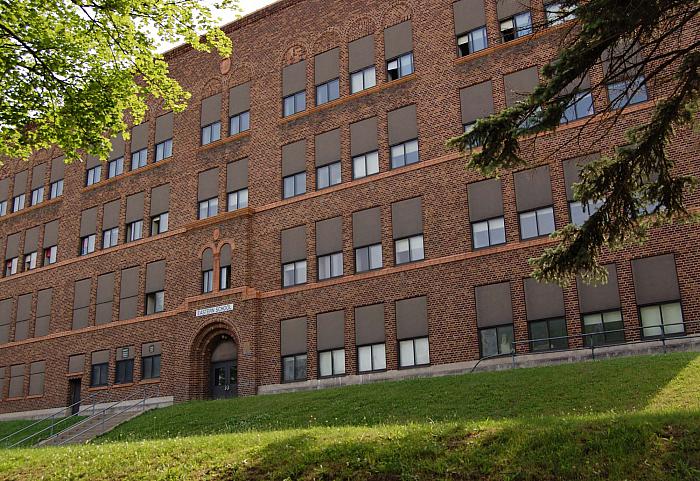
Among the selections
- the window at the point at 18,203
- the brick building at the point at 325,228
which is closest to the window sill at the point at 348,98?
the brick building at the point at 325,228

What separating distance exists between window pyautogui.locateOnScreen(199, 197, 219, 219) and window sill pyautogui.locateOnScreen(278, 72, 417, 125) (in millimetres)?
5234

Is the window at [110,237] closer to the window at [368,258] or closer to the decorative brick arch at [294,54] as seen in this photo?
the decorative brick arch at [294,54]

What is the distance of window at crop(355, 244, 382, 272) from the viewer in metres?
31.0

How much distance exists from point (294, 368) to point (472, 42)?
15695 millimetres

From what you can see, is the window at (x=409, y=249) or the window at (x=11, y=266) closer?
the window at (x=409, y=249)

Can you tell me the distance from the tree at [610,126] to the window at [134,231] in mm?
28915

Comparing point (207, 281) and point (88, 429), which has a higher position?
point (207, 281)

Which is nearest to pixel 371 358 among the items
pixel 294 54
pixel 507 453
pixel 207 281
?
pixel 207 281

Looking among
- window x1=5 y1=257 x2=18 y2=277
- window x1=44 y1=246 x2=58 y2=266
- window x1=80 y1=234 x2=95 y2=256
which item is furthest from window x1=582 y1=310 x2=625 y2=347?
window x1=5 y1=257 x2=18 y2=277

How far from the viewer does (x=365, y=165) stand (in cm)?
3234

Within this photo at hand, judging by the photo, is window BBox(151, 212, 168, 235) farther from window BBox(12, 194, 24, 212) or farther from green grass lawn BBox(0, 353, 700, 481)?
green grass lawn BBox(0, 353, 700, 481)

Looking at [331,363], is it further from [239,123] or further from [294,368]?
[239,123]

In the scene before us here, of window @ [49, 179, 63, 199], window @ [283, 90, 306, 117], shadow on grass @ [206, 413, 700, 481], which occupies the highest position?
window @ [283, 90, 306, 117]

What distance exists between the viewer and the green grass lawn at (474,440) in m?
10.8
